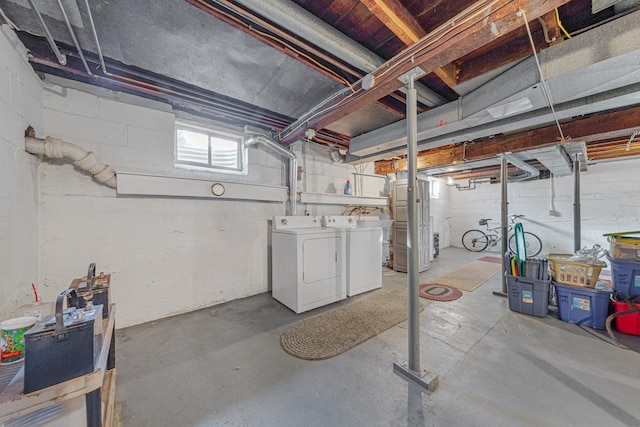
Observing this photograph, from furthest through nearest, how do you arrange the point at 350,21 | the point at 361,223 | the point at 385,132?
the point at 361,223
the point at 385,132
the point at 350,21

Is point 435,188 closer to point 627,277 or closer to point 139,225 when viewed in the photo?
point 627,277

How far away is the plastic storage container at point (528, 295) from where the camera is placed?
2484 millimetres

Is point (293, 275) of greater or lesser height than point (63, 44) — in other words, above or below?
below

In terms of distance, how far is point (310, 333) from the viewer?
7.23ft

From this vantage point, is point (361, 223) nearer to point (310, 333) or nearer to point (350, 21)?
point (310, 333)

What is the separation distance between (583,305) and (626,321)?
268 mm

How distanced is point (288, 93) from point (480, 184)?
22.2 feet

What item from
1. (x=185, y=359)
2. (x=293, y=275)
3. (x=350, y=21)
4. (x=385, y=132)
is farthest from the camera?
(x=385, y=132)

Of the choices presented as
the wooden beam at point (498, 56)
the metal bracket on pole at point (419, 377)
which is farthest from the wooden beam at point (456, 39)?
the metal bracket on pole at point (419, 377)

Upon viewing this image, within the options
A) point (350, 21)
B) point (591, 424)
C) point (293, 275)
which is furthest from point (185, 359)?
→ point (350, 21)

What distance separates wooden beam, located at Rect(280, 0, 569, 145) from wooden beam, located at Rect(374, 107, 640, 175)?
251 cm

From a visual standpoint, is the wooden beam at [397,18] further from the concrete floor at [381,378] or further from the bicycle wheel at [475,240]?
the bicycle wheel at [475,240]

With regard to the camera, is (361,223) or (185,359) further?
(361,223)

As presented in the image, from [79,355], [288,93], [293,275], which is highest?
[288,93]
